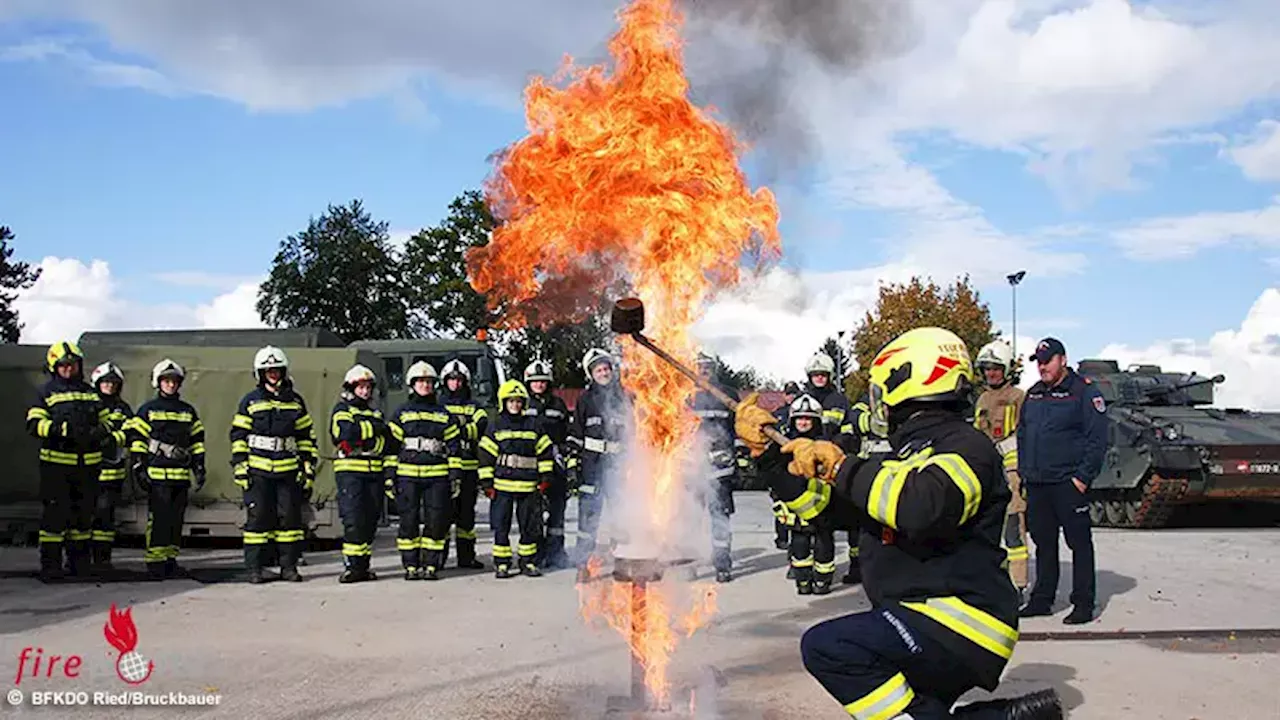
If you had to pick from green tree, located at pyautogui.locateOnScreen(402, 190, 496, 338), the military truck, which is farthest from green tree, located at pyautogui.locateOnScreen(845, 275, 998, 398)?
the military truck

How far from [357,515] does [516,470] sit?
164cm

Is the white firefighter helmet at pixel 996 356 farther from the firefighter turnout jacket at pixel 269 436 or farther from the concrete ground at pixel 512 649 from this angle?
the firefighter turnout jacket at pixel 269 436

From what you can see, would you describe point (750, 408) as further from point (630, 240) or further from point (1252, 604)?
point (1252, 604)

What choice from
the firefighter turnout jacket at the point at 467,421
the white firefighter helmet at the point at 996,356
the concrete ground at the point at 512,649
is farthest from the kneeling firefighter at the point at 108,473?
the white firefighter helmet at the point at 996,356

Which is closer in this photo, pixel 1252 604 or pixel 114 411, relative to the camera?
pixel 1252 604

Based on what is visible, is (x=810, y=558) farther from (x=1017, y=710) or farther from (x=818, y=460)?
(x=818, y=460)

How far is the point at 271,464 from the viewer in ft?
35.0

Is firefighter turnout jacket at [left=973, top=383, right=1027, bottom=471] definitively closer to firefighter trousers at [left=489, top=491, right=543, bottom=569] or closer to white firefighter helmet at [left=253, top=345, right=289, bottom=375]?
firefighter trousers at [left=489, top=491, right=543, bottom=569]

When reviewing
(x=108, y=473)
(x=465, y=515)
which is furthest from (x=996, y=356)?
(x=108, y=473)

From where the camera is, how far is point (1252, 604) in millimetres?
9539

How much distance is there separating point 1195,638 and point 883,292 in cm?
4252

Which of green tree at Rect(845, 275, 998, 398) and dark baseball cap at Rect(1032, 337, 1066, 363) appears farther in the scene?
green tree at Rect(845, 275, 998, 398)

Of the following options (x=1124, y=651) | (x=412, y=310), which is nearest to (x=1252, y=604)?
(x=1124, y=651)

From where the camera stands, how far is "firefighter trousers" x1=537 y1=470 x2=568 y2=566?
12.2m
